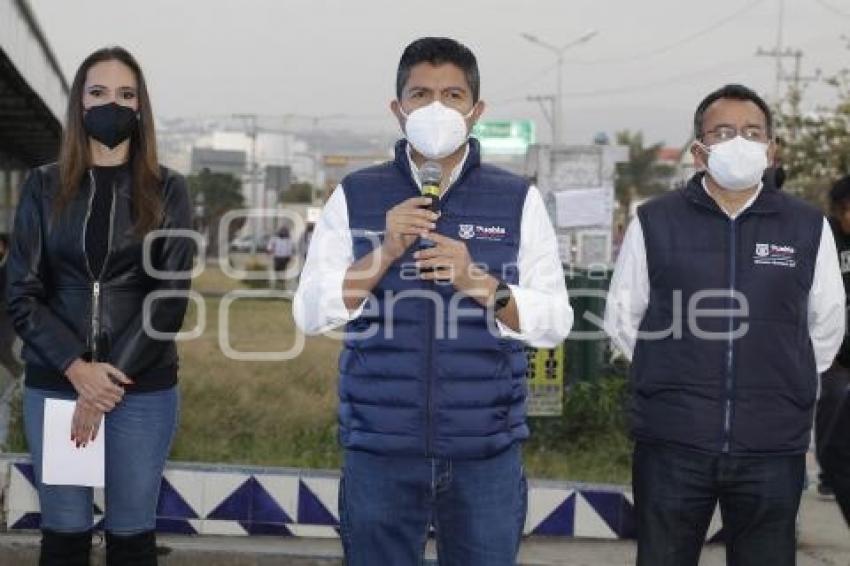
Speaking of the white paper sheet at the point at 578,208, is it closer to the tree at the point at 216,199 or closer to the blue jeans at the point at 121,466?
the blue jeans at the point at 121,466

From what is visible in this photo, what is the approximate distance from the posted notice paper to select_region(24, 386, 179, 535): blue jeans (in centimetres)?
3

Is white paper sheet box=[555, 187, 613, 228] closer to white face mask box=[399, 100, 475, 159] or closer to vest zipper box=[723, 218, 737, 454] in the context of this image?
vest zipper box=[723, 218, 737, 454]

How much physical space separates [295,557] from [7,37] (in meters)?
5.47

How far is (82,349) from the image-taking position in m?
3.70

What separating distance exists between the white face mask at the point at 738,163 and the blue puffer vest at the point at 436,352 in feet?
2.70

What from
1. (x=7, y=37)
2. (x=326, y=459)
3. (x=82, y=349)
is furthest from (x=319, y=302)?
(x=7, y=37)

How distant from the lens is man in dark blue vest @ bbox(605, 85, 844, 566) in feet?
12.4

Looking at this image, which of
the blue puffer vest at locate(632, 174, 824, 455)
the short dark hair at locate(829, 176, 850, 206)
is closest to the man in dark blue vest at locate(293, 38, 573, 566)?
the blue puffer vest at locate(632, 174, 824, 455)

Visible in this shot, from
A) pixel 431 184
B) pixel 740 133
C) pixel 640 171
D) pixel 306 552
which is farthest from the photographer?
pixel 640 171

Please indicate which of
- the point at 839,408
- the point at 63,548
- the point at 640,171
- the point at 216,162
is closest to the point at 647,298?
the point at 839,408

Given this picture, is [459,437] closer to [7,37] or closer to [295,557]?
[295,557]

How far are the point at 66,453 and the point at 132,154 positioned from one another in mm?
973

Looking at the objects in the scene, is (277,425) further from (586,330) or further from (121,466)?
(121,466)

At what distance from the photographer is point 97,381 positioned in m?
3.67
